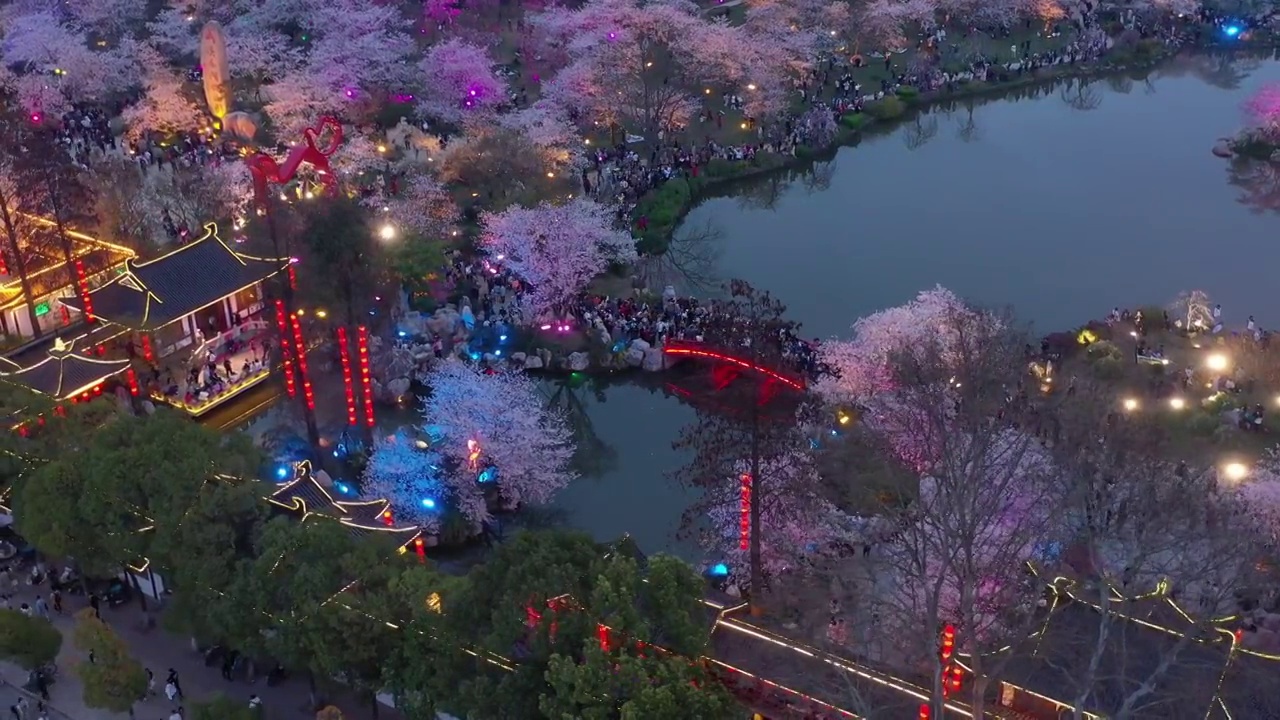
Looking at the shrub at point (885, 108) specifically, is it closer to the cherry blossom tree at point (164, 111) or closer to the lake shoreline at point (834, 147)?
the lake shoreline at point (834, 147)

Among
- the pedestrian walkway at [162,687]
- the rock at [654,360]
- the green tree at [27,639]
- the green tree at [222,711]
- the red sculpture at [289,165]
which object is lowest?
the rock at [654,360]

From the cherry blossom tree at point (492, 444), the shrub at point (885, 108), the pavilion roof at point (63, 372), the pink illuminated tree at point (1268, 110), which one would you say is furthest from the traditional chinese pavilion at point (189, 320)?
the pink illuminated tree at point (1268, 110)

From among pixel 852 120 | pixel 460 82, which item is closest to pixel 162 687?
pixel 460 82

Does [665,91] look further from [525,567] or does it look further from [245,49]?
[525,567]

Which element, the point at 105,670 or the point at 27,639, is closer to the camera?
the point at 105,670

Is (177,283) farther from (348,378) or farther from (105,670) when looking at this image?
(105,670)

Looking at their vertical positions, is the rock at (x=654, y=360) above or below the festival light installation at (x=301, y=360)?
below

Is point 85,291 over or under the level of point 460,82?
under
